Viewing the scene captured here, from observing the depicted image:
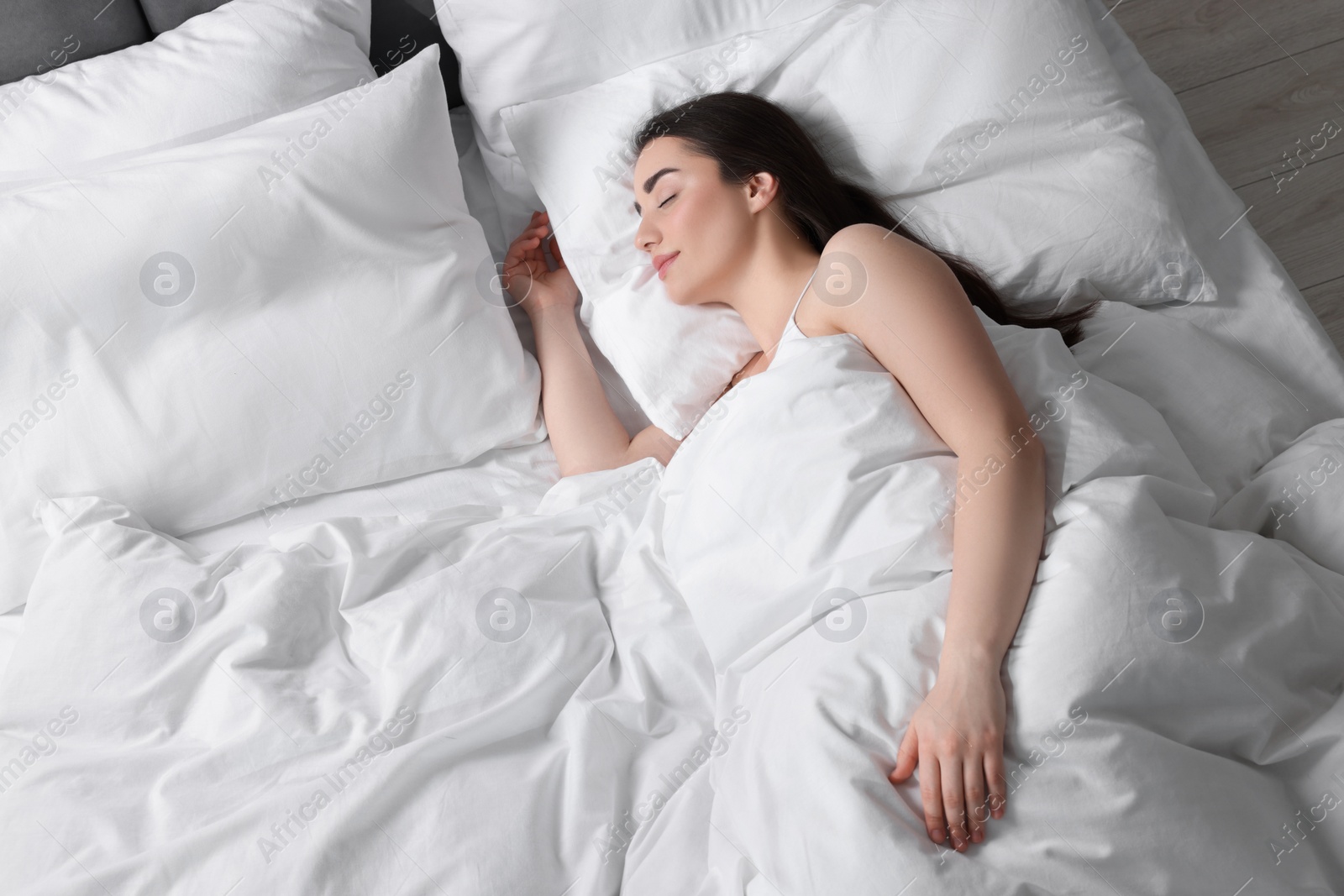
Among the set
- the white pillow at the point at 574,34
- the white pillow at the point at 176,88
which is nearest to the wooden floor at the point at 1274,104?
the white pillow at the point at 574,34

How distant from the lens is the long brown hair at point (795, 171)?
1.35m

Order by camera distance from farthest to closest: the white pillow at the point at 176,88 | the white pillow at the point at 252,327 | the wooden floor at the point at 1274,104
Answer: the wooden floor at the point at 1274,104 < the white pillow at the point at 176,88 < the white pillow at the point at 252,327

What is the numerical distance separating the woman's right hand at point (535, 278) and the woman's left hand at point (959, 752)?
3.12 ft

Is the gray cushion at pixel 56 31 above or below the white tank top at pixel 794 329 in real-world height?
above

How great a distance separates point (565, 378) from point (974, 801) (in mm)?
889

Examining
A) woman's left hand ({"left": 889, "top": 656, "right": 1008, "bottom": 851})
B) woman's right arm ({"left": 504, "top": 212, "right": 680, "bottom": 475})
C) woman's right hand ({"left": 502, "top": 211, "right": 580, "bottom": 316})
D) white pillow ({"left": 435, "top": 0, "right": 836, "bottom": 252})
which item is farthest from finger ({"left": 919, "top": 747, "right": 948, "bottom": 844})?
white pillow ({"left": 435, "top": 0, "right": 836, "bottom": 252})

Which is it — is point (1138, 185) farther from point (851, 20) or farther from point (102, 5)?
point (102, 5)

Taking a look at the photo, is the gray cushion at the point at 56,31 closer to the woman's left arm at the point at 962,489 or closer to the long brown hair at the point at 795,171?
the long brown hair at the point at 795,171

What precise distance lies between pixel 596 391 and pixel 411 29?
79cm

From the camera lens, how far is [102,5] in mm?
1439

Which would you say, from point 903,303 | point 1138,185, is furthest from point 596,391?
point 1138,185

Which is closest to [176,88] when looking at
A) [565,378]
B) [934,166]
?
[565,378]

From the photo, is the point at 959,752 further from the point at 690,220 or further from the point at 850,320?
the point at 690,220

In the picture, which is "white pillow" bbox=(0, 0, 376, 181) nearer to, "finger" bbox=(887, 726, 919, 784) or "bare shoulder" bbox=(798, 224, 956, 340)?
"bare shoulder" bbox=(798, 224, 956, 340)
